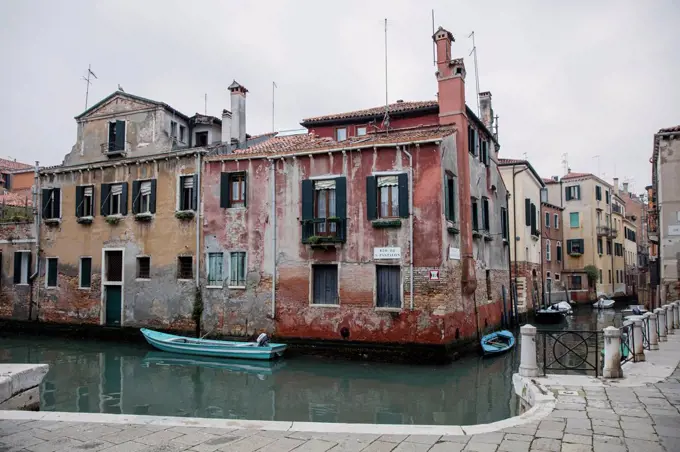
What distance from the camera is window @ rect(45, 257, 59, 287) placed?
69.1 ft

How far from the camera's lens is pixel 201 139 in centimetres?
2095

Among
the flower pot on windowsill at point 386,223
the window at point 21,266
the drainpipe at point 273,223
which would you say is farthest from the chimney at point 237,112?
the window at point 21,266

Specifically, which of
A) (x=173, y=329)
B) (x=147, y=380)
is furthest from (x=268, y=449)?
(x=173, y=329)

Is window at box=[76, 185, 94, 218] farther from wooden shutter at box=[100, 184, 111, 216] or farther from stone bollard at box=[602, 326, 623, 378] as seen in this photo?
stone bollard at box=[602, 326, 623, 378]

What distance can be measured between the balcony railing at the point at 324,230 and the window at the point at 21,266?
12836mm

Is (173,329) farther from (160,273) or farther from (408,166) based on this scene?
(408,166)

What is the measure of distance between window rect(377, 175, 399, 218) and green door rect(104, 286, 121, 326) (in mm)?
10441

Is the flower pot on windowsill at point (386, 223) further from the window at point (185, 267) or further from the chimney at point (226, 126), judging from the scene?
the chimney at point (226, 126)

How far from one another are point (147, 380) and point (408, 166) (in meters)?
8.87

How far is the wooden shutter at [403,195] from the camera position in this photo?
49.8ft

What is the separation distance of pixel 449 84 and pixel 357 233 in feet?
17.8

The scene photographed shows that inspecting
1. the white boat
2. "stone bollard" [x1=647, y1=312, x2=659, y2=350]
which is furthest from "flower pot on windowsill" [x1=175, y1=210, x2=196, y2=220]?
the white boat

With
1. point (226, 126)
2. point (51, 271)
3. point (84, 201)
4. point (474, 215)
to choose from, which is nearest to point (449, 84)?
point (474, 215)

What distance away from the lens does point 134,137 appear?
65.3 ft
